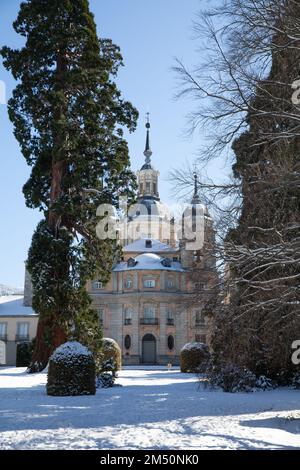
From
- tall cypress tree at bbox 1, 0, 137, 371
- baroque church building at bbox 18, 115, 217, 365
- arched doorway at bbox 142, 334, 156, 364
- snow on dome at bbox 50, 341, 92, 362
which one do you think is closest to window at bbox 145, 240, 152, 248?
baroque church building at bbox 18, 115, 217, 365

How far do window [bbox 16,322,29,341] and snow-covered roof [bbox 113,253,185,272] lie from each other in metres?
11.8

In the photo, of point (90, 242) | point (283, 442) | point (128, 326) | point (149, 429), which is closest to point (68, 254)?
point (90, 242)

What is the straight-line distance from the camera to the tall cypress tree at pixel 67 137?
67.7ft

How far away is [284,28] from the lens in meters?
10.2

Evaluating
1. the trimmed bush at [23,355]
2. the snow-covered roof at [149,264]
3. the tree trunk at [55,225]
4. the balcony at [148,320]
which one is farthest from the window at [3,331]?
the tree trunk at [55,225]

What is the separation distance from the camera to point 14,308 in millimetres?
54938

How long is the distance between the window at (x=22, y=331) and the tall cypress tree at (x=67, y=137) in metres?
31.7

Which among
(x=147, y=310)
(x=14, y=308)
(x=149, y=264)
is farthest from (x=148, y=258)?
(x=14, y=308)

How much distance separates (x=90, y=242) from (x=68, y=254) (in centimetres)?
158

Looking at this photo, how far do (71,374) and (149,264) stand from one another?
4332 cm

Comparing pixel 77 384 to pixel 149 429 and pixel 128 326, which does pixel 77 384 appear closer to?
pixel 149 429

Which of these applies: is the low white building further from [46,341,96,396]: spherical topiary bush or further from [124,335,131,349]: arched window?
[46,341,96,396]: spherical topiary bush

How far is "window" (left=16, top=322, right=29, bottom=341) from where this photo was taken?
52.8 meters

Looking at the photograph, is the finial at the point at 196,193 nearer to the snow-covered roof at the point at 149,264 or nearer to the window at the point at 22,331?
the window at the point at 22,331
